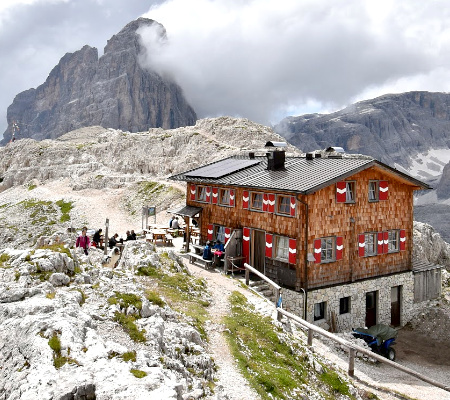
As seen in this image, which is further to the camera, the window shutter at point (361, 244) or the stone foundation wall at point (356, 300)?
the window shutter at point (361, 244)

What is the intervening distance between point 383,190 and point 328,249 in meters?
5.98

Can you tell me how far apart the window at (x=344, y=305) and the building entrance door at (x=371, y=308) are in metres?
2.02

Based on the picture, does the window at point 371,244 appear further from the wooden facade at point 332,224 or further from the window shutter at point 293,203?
the window shutter at point 293,203


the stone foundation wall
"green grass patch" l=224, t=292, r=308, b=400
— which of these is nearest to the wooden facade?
the stone foundation wall

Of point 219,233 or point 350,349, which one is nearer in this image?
point 350,349

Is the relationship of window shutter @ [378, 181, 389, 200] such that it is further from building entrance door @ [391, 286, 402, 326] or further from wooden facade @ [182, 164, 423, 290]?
building entrance door @ [391, 286, 402, 326]

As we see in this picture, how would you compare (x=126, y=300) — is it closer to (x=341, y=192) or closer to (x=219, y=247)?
(x=219, y=247)

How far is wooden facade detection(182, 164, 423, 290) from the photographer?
81.5 feet

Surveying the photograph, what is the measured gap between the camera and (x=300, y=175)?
88.4 feet

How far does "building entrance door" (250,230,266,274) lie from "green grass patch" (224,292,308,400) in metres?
8.65

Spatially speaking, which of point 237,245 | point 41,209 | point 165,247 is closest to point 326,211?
point 237,245

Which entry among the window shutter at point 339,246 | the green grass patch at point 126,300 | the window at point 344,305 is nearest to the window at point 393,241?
the window at point 344,305

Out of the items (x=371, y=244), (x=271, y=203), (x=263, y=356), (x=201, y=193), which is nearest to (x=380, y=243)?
(x=371, y=244)

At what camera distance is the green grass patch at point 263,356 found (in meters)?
12.3
